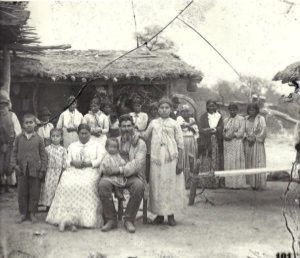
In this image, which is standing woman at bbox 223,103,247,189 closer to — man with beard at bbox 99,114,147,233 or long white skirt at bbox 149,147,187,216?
long white skirt at bbox 149,147,187,216

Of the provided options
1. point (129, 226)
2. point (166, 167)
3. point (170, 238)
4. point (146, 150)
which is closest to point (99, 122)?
point (146, 150)

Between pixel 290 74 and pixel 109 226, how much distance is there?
3.52 m

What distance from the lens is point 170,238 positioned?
4.73m

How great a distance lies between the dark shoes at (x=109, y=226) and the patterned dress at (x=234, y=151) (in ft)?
10.7

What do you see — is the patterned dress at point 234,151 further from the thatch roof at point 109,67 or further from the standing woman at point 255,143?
the thatch roof at point 109,67

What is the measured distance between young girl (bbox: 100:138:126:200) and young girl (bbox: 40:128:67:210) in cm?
77

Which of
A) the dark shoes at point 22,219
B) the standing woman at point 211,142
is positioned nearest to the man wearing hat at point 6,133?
the dark shoes at point 22,219

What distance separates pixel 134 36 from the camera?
20.6 feet

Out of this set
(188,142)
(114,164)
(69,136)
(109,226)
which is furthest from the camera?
(188,142)

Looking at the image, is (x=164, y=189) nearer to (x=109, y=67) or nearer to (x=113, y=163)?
(x=113, y=163)

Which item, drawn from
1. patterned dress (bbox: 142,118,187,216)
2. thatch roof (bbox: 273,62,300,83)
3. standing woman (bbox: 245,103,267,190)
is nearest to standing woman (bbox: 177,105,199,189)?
standing woman (bbox: 245,103,267,190)

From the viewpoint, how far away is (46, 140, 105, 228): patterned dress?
490cm

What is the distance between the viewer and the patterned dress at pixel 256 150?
7.32 meters

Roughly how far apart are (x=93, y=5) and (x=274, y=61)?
9.47 ft
